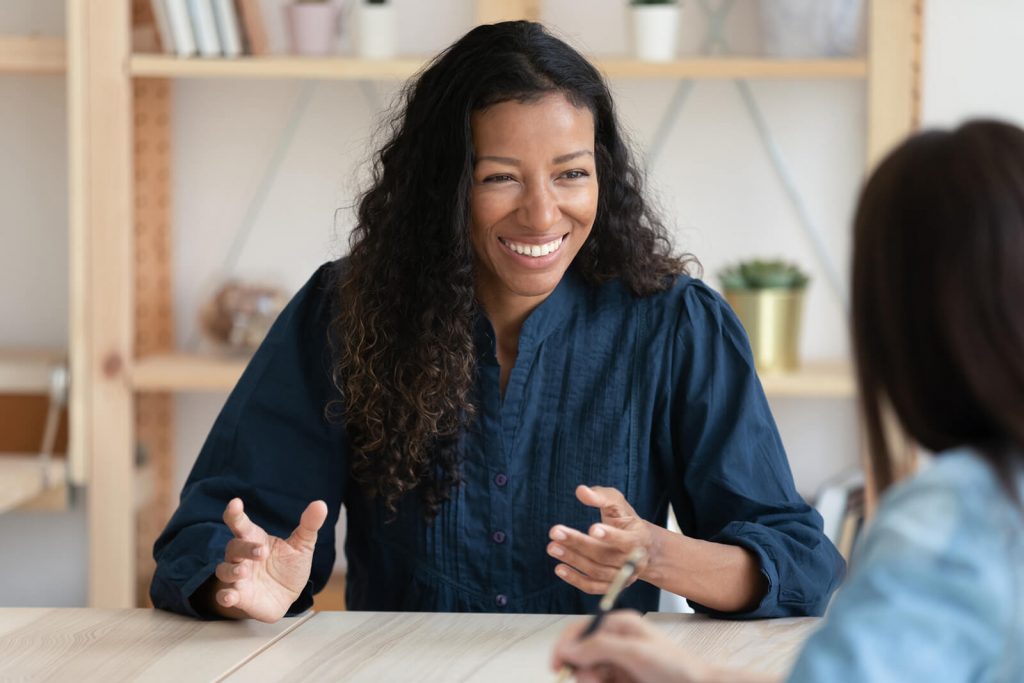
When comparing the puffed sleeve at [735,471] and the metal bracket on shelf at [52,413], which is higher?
the puffed sleeve at [735,471]

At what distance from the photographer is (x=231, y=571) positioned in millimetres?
1297

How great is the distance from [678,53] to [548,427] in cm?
131

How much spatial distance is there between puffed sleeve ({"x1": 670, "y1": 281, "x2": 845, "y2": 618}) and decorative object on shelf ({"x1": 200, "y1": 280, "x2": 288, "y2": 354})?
1.19 meters

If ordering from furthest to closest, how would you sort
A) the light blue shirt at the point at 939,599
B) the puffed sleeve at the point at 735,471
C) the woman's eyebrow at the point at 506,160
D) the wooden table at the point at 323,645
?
the woman's eyebrow at the point at 506,160, the puffed sleeve at the point at 735,471, the wooden table at the point at 323,645, the light blue shirt at the point at 939,599

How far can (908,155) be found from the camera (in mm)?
779

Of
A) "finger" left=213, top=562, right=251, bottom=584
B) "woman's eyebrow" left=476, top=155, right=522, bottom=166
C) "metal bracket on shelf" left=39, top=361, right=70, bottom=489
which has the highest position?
"woman's eyebrow" left=476, top=155, right=522, bottom=166

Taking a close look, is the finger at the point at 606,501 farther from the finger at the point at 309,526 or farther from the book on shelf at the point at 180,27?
the book on shelf at the point at 180,27

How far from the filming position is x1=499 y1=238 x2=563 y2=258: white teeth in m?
1.53

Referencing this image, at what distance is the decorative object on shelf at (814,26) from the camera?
2414 millimetres

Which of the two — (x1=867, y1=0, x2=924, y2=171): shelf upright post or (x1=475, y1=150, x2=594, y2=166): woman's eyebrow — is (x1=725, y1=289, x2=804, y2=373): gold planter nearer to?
(x1=867, y1=0, x2=924, y2=171): shelf upright post

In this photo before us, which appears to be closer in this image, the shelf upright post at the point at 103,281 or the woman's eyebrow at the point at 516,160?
the woman's eyebrow at the point at 516,160

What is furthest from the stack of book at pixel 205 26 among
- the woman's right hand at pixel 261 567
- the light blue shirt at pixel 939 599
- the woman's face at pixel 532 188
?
the light blue shirt at pixel 939 599

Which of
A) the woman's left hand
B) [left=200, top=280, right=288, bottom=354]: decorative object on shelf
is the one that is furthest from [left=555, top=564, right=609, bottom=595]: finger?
[left=200, top=280, right=288, bottom=354]: decorative object on shelf

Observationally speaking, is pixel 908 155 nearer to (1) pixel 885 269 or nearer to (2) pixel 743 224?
(1) pixel 885 269
